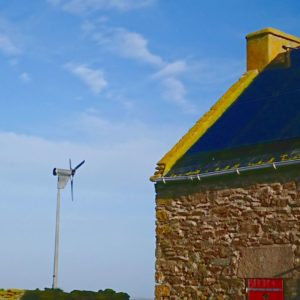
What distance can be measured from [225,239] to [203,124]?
4564mm

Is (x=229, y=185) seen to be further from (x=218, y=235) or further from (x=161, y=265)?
(x=161, y=265)

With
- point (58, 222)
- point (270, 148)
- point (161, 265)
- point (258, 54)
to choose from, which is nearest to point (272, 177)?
point (270, 148)

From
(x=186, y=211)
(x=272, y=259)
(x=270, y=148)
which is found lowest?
(x=272, y=259)

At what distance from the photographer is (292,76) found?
22.9 meters

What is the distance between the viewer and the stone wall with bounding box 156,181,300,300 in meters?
18.9

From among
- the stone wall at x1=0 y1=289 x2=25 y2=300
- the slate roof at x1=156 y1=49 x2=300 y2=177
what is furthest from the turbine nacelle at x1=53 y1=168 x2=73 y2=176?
the slate roof at x1=156 y1=49 x2=300 y2=177

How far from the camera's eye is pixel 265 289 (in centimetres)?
1916

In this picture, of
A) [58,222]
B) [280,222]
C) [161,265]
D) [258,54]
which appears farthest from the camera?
[58,222]

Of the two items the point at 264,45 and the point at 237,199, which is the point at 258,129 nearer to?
the point at 237,199

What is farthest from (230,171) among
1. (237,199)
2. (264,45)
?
(264,45)

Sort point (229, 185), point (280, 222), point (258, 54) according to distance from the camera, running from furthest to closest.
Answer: point (258, 54) → point (229, 185) → point (280, 222)

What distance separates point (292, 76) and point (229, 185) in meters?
4.46

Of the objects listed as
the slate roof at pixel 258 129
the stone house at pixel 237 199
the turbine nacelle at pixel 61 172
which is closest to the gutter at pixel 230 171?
the stone house at pixel 237 199

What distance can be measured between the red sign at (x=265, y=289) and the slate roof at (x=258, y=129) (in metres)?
2.89
